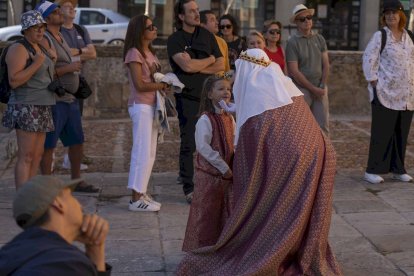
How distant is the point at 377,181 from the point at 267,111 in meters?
3.68

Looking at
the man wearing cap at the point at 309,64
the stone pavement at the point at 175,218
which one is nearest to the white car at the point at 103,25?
the stone pavement at the point at 175,218

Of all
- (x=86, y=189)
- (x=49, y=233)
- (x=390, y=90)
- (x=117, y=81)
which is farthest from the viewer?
(x=117, y=81)

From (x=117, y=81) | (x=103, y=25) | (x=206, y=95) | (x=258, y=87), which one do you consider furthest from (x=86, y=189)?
(x=103, y=25)

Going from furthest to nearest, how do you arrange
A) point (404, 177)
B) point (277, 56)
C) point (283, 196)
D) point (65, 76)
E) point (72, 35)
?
point (277, 56) < point (404, 177) < point (72, 35) < point (65, 76) < point (283, 196)

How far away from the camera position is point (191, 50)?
764 cm

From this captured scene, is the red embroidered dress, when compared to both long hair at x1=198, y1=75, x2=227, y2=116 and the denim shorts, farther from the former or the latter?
the denim shorts

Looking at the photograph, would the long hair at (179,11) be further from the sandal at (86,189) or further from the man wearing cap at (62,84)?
the sandal at (86,189)

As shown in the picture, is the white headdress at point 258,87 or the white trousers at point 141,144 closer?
the white headdress at point 258,87

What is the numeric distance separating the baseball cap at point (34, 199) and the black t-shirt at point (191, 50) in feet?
16.2

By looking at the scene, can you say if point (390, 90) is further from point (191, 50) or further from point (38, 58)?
point (38, 58)

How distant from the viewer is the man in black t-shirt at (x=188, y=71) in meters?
7.62

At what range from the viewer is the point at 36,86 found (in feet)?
23.0

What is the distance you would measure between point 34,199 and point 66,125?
17.0 ft

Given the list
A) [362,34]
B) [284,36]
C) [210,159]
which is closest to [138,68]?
[210,159]
